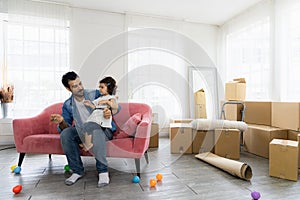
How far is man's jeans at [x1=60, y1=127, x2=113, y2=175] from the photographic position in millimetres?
1694

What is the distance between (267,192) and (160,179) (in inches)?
33.0

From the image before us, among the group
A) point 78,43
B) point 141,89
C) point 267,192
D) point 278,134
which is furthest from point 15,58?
point 278,134

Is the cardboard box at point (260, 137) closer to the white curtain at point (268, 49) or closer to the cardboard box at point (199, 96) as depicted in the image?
the white curtain at point (268, 49)

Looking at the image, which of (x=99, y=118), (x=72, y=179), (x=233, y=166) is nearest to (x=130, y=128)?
(x=99, y=118)

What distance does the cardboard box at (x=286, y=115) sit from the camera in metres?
2.28

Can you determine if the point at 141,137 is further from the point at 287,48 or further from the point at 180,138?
A: the point at 287,48

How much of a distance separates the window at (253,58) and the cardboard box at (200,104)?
0.63 meters

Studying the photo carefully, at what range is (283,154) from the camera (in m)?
1.80

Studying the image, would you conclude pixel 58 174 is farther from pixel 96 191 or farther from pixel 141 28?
pixel 141 28

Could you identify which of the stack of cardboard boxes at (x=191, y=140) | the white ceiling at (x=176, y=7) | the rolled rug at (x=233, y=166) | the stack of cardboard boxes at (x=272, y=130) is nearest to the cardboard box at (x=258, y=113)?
the stack of cardboard boxes at (x=272, y=130)

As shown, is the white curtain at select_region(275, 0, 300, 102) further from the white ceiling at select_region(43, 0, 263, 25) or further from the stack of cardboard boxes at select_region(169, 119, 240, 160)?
the stack of cardboard boxes at select_region(169, 119, 240, 160)

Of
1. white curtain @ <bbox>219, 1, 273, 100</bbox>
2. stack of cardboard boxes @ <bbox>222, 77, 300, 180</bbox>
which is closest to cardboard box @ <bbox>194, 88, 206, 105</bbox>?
white curtain @ <bbox>219, 1, 273, 100</bbox>

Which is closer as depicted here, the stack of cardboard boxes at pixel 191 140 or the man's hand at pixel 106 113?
the man's hand at pixel 106 113

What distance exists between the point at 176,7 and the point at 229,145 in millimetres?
2393
